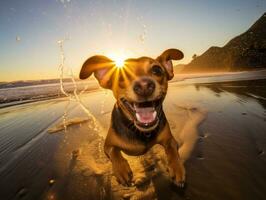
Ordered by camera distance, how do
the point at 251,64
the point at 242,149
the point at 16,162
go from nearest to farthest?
the point at 242,149 → the point at 16,162 → the point at 251,64

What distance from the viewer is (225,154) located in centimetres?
380

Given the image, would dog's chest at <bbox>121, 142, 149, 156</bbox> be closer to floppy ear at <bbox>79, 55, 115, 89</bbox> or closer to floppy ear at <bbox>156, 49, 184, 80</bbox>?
floppy ear at <bbox>79, 55, 115, 89</bbox>

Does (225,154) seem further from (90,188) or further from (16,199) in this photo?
(16,199)

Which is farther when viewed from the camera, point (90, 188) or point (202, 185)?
point (90, 188)

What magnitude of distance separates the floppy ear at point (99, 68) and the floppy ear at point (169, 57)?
991 mm

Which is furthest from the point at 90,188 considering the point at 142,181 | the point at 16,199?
the point at 16,199

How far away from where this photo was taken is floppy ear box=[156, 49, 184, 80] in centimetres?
372

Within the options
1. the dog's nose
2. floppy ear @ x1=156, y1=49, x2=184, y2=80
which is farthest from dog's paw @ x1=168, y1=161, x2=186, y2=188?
floppy ear @ x1=156, y1=49, x2=184, y2=80

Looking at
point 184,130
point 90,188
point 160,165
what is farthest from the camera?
point 184,130

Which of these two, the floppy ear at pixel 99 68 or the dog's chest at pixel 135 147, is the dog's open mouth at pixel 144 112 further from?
the floppy ear at pixel 99 68

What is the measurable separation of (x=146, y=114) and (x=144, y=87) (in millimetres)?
482

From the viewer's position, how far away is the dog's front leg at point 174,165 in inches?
118

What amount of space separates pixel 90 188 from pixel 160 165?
4.08ft

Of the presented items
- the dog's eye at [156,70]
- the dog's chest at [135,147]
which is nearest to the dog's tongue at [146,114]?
the dog's chest at [135,147]
